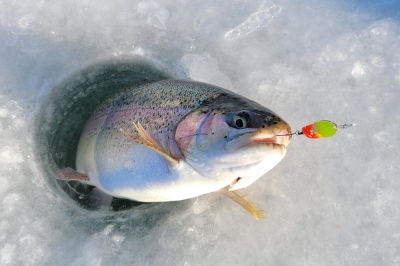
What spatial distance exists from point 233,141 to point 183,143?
0.81 feet

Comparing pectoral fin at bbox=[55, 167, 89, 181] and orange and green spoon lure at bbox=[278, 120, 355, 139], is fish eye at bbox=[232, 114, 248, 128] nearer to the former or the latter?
orange and green spoon lure at bbox=[278, 120, 355, 139]

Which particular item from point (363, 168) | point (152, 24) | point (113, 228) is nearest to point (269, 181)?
point (363, 168)

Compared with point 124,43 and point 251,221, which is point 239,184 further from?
point 124,43

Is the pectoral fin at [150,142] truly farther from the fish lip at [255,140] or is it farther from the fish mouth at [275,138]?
the fish mouth at [275,138]

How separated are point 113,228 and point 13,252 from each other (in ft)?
1.70

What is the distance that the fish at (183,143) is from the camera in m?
1.57

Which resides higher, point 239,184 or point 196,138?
point 196,138

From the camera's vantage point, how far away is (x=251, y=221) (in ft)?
7.00

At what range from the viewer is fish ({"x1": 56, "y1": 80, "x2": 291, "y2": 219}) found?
157 centimetres

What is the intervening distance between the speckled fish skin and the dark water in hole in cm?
34

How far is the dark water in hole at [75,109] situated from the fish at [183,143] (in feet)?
1.04

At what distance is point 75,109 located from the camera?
2.83 metres

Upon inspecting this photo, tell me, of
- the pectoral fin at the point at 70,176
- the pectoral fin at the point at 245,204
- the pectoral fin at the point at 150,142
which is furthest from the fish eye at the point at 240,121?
the pectoral fin at the point at 70,176

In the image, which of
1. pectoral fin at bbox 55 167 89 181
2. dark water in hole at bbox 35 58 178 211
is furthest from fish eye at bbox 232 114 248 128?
pectoral fin at bbox 55 167 89 181
